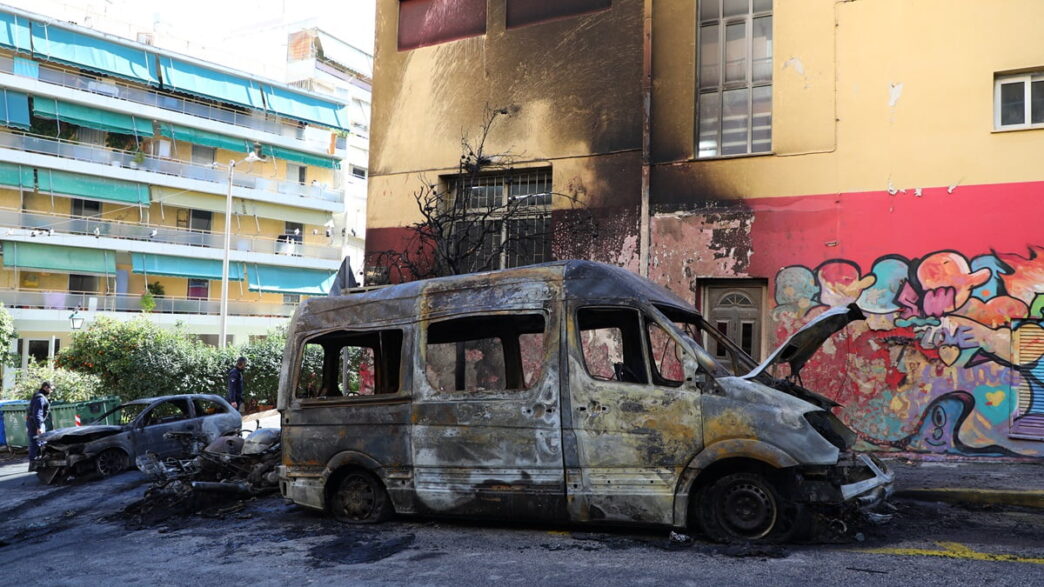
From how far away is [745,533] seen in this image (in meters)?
5.98

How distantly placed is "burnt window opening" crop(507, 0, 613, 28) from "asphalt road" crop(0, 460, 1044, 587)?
9.25 m

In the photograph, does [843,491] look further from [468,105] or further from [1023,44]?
[468,105]

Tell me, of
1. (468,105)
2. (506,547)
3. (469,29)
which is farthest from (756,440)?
(469,29)

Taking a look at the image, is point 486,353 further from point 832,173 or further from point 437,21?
point 437,21

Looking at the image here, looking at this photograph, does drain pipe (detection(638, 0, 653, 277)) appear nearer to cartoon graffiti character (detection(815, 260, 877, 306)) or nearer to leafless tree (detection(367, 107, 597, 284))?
leafless tree (detection(367, 107, 597, 284))

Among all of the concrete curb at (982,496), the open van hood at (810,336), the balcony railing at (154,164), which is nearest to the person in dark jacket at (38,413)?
the open van hood at (810,336)

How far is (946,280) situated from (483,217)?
7.04 meters

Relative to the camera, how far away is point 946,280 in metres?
10.3

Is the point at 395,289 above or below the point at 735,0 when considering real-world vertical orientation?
below

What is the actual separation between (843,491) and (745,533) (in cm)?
78

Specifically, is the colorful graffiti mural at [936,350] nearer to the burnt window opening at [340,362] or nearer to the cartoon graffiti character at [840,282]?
the cartoon graffiti character at [840,282]

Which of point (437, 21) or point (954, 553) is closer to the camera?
point (954, 553)

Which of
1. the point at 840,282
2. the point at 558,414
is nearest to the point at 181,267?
the point at 840,282

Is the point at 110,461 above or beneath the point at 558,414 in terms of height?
beneath
